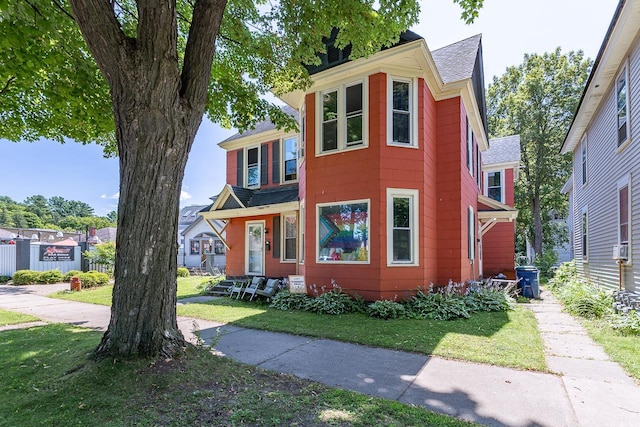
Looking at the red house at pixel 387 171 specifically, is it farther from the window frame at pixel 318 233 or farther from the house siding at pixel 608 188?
the house siding at pixel 608 188

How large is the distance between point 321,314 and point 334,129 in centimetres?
479

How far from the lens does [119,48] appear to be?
363 centimetres

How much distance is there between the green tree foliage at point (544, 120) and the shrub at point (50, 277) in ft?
93.4

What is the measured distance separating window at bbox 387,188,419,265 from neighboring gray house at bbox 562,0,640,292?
465 cm

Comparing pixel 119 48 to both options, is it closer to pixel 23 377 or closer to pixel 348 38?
pixel 23 377

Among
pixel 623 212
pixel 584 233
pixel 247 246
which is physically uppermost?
pixel 623 212

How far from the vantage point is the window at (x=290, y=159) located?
13117 mm

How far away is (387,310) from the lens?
7.46 metres

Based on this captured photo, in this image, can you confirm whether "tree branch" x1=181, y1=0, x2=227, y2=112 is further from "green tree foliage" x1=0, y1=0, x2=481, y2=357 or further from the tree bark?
the tree bark

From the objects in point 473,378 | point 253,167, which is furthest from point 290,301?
point 253,167

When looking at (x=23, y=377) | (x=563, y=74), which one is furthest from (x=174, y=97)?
(x=563, y=74)

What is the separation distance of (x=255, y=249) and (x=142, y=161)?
964 cm

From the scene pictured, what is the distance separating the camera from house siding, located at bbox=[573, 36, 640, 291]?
747 cm

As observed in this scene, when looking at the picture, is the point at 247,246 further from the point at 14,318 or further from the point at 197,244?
the point at 197,244
